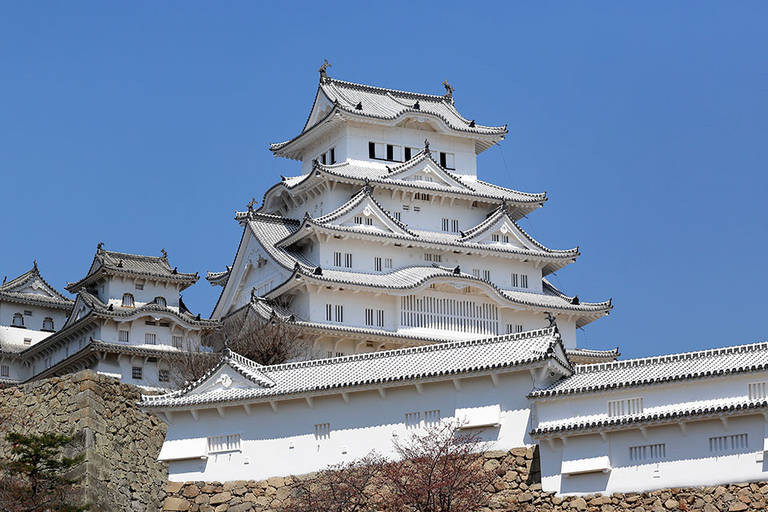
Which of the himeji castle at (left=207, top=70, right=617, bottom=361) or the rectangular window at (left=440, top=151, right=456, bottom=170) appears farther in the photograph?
the rectangular window at (left=440, top=151, right=456, bottom=170)

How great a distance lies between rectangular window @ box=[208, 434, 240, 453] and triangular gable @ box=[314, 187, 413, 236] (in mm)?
16536

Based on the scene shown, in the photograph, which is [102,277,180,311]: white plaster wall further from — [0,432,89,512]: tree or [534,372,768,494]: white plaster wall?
[534,372,768,494]: white plaster wall

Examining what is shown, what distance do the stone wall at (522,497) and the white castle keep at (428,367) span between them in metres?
0.30

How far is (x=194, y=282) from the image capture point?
55125mm

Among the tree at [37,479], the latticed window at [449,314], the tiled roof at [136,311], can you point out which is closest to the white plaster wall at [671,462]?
the tree at [37,479]

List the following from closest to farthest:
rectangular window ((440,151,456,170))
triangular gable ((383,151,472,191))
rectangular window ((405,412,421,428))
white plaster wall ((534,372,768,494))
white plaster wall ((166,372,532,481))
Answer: white plaster wall ((534,372,768,494)) < white plaster wall ((166,372,532,481)) < rectangular window ((405,412,421,428)) < triangular gable ((383,151,472,191)) < rectangular window ((440,151,456,170))

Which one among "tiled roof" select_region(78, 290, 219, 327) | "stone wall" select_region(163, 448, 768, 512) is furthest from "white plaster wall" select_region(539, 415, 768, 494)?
"tiled roof" select_region(78, 290, 219, 327)

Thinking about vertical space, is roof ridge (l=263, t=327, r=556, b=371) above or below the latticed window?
below

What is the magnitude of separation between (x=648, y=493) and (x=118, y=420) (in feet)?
49.5

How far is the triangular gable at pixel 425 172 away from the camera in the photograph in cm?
5359

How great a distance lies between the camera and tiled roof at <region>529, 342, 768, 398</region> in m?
30.6

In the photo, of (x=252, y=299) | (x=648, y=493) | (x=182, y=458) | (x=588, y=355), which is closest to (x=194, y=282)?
(x=252, y=299)

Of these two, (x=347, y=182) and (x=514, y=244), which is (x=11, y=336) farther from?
(x=514, y=244)

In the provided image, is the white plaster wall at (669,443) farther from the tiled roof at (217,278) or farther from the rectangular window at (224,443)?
the tiled roof at (217,278)
